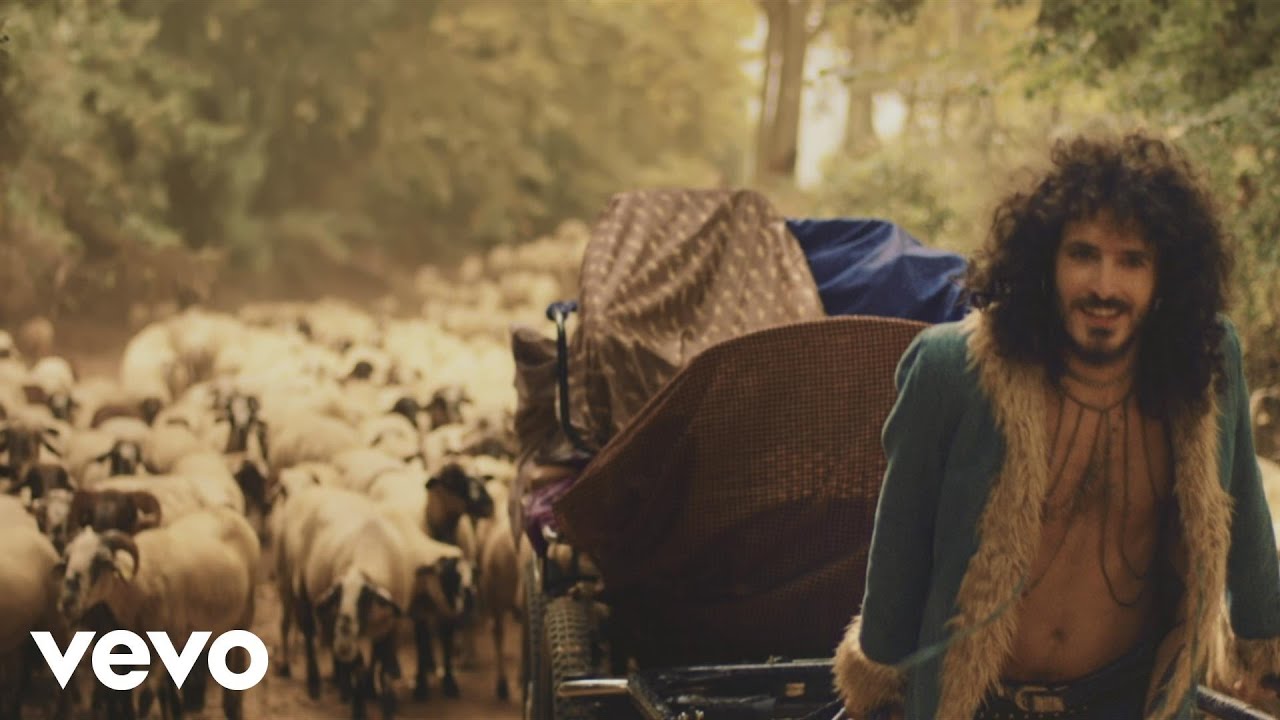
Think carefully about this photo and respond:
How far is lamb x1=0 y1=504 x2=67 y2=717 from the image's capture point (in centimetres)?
796

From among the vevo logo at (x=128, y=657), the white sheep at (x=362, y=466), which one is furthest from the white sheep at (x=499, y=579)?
the vevo logo at (x=128, y=657)

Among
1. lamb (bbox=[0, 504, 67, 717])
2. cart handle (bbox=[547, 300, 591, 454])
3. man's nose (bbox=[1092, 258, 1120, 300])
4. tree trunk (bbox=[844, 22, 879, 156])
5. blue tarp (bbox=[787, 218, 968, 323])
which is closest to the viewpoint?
man's nose (bbox=[1092, 258, 1120, 300])

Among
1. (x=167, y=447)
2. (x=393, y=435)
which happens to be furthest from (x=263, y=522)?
(x=393, y=435)

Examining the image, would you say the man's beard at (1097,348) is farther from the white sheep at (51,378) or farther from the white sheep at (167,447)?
the white sheep at (51,378)

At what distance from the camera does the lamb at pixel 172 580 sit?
7.58 m

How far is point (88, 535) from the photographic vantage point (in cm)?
769

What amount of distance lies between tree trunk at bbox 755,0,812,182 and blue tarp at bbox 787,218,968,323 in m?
17.7

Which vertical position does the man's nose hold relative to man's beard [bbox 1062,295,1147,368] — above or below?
above

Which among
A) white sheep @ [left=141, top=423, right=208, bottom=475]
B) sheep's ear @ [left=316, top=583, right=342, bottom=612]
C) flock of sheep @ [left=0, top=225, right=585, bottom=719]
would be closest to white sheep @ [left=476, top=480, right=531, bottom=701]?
flock of sheep @ [left=0, top=225, right=585, bottom=719]

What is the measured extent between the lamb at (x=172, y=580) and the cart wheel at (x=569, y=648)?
3.22 meters

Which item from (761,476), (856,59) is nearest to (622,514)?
(761,476)

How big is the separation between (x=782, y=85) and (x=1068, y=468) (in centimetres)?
2221

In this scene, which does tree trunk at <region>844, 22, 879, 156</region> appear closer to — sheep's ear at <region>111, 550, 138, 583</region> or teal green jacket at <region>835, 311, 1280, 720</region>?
sheep's ear at <region>111, 550, 138, 583</region>

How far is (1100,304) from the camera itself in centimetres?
291
